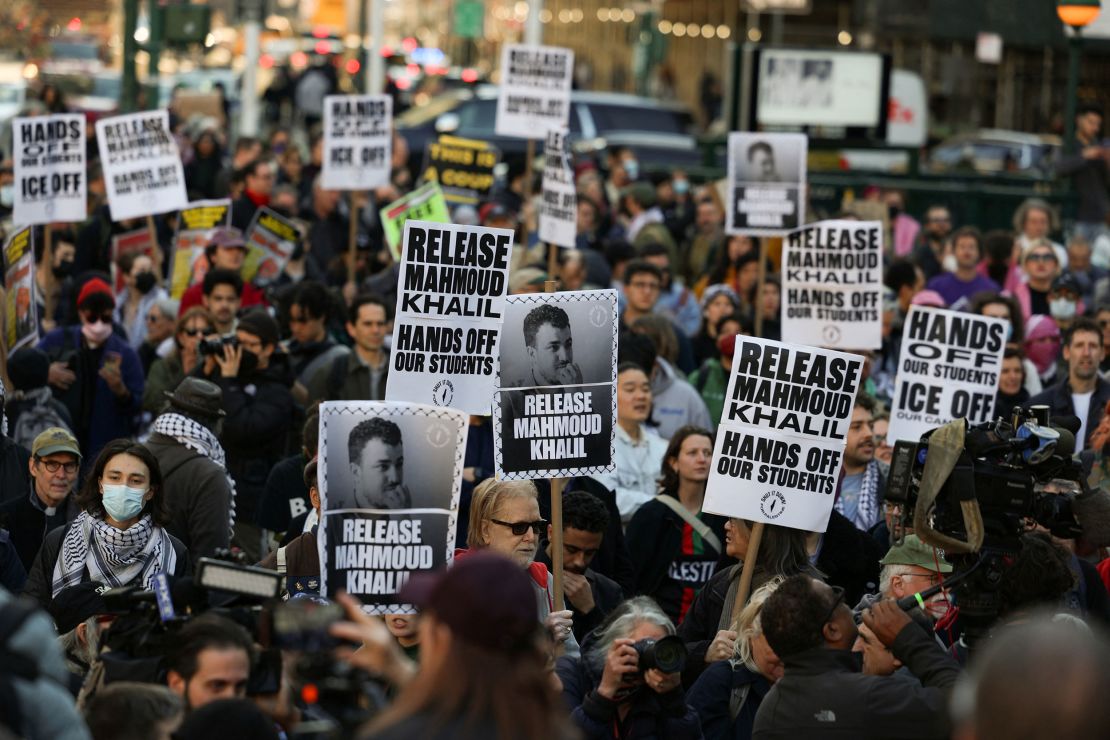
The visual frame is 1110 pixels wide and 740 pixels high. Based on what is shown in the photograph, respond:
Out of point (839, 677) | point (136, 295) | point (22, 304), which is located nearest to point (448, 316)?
point (839, 677)

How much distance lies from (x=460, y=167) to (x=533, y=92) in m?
0.87

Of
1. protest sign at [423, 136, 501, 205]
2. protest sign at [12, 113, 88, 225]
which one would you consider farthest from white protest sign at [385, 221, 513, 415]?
protest sign at [423, 136, 501, 205]

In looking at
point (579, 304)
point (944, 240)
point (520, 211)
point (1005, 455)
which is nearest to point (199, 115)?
point (520, 211)

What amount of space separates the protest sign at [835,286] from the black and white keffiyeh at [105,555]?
557 centimetres

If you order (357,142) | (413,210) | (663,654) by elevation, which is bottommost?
(663,654)

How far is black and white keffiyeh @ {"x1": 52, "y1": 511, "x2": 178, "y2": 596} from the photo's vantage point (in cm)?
744

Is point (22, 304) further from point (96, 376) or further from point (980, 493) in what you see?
point (980, 493)

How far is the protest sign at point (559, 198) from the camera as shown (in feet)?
44.6

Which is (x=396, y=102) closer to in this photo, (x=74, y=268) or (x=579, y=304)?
(x=74, y=268)

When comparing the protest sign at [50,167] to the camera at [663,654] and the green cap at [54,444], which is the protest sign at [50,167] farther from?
the camera at [663,654]

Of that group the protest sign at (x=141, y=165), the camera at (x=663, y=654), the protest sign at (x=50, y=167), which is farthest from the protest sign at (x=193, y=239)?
the camera at (x=663, y=654)

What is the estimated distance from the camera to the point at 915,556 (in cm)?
735

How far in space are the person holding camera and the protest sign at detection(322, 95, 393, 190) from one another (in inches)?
384

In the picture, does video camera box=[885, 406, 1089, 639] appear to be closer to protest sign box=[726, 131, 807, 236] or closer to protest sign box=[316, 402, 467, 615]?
protest sign box=[316, 402, 467, 615]
